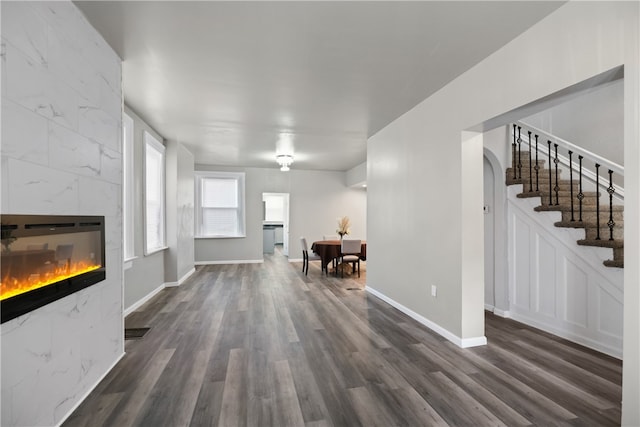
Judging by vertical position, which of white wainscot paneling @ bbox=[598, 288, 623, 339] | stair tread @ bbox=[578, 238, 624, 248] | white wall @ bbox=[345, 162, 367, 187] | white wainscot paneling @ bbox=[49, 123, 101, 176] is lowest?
white wainscot paneling @ bbox=[598, 288, 623, 339]

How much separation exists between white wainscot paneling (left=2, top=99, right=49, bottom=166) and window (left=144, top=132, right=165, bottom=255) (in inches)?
120

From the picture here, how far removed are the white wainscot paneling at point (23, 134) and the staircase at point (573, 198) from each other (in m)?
4.34

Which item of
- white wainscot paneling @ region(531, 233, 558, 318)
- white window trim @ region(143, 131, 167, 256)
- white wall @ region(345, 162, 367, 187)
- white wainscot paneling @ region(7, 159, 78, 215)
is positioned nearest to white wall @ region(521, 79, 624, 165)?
white wainscot paneling @ region(531, 233, 558, 318)

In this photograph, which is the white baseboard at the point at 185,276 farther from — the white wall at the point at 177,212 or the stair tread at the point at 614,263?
the stair tread at the point at 614,263

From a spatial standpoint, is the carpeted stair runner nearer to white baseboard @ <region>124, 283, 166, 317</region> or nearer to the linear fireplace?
the linear fireplace

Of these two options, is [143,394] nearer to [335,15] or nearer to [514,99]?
[335,15]

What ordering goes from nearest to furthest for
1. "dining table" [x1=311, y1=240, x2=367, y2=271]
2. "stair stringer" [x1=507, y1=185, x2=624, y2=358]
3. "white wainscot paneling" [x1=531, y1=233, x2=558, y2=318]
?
"stair stringer" [x1=507, y1=185, x2=624, y2=358], "white wainscot paneling" [x1=531, y1=233, x2=558, y2=318], "dining table" [x1=311, y1=240, x2=367, y2=271]

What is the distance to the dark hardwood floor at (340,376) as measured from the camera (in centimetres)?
198

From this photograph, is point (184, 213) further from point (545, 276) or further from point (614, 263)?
point (614, 263)

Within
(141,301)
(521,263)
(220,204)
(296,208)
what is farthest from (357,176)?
(141,301)

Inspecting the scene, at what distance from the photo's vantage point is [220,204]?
8461 millimetres

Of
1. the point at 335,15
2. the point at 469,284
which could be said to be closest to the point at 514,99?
the point at 335,15

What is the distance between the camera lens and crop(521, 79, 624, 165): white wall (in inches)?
165

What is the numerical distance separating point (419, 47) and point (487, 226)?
2.75m
